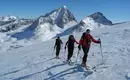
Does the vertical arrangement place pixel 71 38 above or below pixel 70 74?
above

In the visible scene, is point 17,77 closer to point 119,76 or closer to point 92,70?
point 92,70

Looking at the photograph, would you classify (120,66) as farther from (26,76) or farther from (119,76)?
(26,76)

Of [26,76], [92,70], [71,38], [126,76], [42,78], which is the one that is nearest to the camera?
[126,76]

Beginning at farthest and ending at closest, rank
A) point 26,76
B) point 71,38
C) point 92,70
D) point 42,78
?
1. point 71,38
2. point 26,76
3. point 42,78
4. point 92,70

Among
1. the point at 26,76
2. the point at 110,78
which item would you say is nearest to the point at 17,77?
the point at 26,76

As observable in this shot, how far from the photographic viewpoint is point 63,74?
15.9 m

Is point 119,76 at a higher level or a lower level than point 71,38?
lower

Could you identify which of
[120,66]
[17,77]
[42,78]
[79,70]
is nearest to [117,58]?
[120,66]

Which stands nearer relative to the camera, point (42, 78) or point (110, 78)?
point (110, 78)

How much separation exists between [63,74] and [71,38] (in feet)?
13.2

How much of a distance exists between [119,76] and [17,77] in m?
7.88

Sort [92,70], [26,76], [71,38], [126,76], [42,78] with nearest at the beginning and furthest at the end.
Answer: [126,76] → [92,70] → [42,78] → [26,76] → [71,38]

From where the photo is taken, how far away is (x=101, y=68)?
15.6 metres

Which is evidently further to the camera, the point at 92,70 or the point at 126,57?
the point at 126,57
